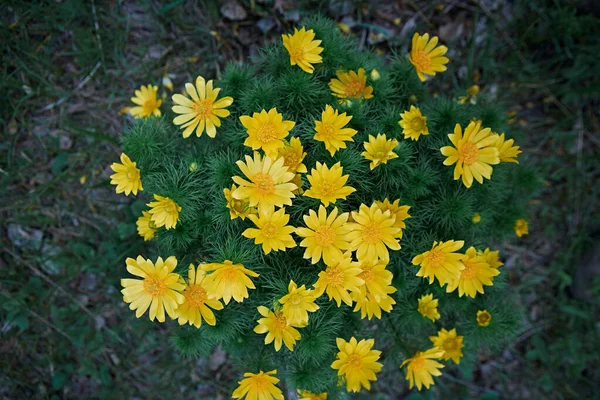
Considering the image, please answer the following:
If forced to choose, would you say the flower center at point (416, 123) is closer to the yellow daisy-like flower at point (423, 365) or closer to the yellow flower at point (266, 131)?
the yellow flower at point (266, 131)

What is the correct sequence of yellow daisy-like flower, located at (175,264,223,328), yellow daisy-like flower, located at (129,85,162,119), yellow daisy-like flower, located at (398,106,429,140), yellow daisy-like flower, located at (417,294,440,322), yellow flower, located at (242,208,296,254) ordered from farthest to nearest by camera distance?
yellow daisy-like flower, located at (129,85,162,119), yellow daisy-like flower, located at (417,294,440,322), yellow daisy-like flower, located at (398,106,429,140), yellow daisy-like flower, located at (175,264,223,328), yellow flower, located at (242,208,296,254)

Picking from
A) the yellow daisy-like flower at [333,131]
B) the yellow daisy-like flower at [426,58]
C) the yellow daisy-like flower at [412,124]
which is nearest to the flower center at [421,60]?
the yellow daisy-like flower at [426,58]

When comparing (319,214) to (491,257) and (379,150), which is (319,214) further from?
(491,257)

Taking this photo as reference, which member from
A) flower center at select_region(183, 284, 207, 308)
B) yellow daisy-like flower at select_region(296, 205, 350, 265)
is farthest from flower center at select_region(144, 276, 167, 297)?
yellow daisy-like flower at select_region(296, 205, 350, 265)

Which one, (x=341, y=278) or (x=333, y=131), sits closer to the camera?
(x=341, y=278)

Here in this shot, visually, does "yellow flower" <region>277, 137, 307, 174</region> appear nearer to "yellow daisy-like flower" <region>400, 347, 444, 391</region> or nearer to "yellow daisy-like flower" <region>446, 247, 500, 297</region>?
"yellow daisy-like flower" <region>446, 247, 500, 297</region>

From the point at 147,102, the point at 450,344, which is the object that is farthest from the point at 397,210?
the point at 147,102

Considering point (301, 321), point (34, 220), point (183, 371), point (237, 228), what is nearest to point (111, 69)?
point (34, 220)
